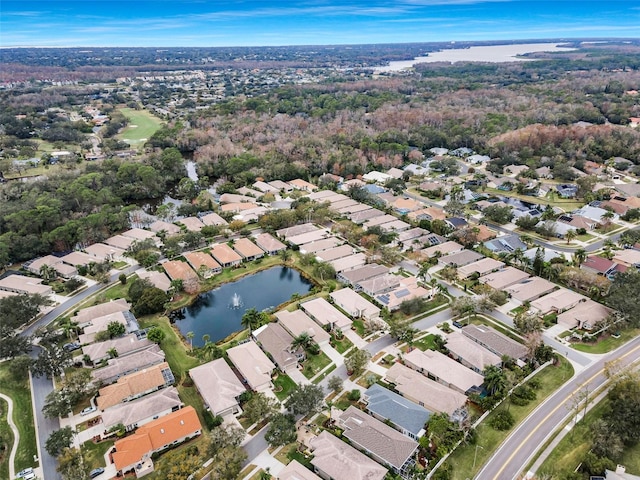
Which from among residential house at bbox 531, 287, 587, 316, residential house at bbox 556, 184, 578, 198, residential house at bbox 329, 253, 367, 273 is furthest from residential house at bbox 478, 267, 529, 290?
residential house at bbox 556, 184, 578, 198

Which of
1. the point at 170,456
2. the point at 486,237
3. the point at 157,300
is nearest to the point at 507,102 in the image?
the point at 486,237

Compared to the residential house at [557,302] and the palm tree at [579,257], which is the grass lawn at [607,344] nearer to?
the residential house at [557,302]

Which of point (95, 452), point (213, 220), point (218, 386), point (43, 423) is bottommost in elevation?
point (95, 452)

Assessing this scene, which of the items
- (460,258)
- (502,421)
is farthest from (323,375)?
(460,258)

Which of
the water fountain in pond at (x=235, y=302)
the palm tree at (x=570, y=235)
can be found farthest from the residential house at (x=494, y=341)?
the palm tree at (x=570, y=235)

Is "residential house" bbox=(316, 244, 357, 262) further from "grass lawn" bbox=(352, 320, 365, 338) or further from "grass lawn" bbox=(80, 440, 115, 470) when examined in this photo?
"grass lawn" bbox=(80, 440, 115, 470)

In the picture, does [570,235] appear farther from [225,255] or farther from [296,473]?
[296,473]
